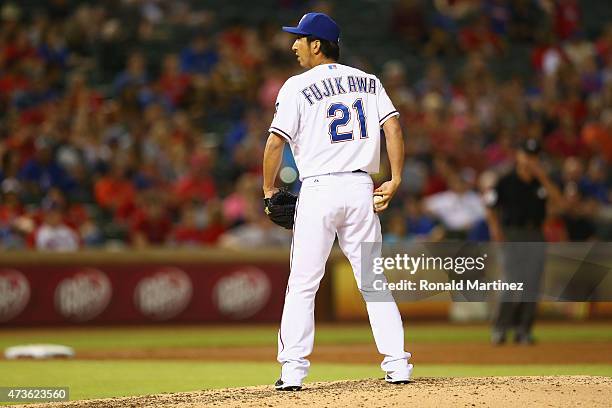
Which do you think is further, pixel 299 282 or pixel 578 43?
pixel 578 43

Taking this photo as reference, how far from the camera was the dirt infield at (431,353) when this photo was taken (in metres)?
10.6

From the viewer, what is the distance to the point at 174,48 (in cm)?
1967

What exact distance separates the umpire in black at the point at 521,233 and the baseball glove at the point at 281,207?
5.30 m

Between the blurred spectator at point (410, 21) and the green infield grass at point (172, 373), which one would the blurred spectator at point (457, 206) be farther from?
the green infield grass at point (172, 373)

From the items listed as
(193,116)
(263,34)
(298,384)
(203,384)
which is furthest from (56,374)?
(263,34)

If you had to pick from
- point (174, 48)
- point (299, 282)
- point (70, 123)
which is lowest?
point (299, 282)

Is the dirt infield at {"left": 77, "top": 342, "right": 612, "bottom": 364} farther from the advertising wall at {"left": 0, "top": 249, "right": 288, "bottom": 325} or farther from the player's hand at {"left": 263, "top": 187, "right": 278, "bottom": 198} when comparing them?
the player's hand at {"left": 263, "top": 187, "right": 278, "bottom": 198}

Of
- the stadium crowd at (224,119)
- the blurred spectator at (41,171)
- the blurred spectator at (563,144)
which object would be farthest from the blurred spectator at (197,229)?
the blurred spectator at (563,144)

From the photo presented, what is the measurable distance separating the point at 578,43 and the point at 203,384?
14116mm

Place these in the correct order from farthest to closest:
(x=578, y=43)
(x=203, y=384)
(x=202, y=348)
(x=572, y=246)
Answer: (x=578, y=43)
(x=572, y=246)
(x=202, y=348)
(x=203, y=384)

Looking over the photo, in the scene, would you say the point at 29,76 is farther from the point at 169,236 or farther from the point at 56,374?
the point at 56,374

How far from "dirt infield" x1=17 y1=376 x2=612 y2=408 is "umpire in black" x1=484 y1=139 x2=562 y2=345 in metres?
4.58

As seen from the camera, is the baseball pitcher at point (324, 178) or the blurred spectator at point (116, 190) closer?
the baseball pitcher at point (324, 178)

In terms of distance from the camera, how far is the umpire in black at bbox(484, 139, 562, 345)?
11984 mm
